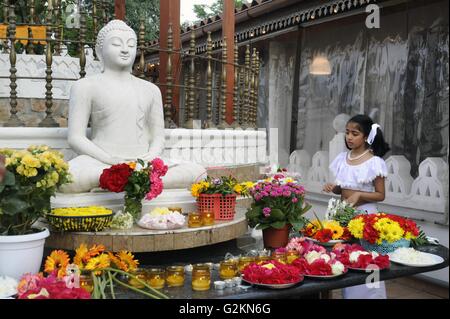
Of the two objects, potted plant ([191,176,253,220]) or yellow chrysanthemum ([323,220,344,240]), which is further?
potted plant ([191,176,253,220])

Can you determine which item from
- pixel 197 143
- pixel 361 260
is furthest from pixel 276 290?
pixel 197 143

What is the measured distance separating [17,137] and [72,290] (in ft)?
7.56

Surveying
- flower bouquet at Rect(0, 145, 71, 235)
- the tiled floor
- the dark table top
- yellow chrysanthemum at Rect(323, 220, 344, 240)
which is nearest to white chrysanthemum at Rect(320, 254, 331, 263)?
the dark table top

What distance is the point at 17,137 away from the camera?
162 inches

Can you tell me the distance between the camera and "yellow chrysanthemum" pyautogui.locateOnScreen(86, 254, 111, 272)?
8.47 feet

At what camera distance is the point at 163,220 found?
3514 mm

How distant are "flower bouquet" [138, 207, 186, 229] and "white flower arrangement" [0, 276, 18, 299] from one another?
1152 mm

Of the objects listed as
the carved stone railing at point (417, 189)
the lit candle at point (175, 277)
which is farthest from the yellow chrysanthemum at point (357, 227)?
the carved stone railing at point (417, 189)

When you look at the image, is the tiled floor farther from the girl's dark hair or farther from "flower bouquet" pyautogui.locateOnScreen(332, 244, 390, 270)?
"flower bouquet" pyautogui.locateOnScreen(332, 244, 390, 270)

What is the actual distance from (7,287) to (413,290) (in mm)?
4295

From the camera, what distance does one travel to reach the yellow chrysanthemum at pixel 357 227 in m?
3.39

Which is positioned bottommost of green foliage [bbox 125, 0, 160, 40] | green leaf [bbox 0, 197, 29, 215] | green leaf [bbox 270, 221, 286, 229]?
green leaf [bbox 270, 221, 286, 229]

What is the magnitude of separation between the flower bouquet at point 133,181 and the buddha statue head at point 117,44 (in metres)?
1.11
